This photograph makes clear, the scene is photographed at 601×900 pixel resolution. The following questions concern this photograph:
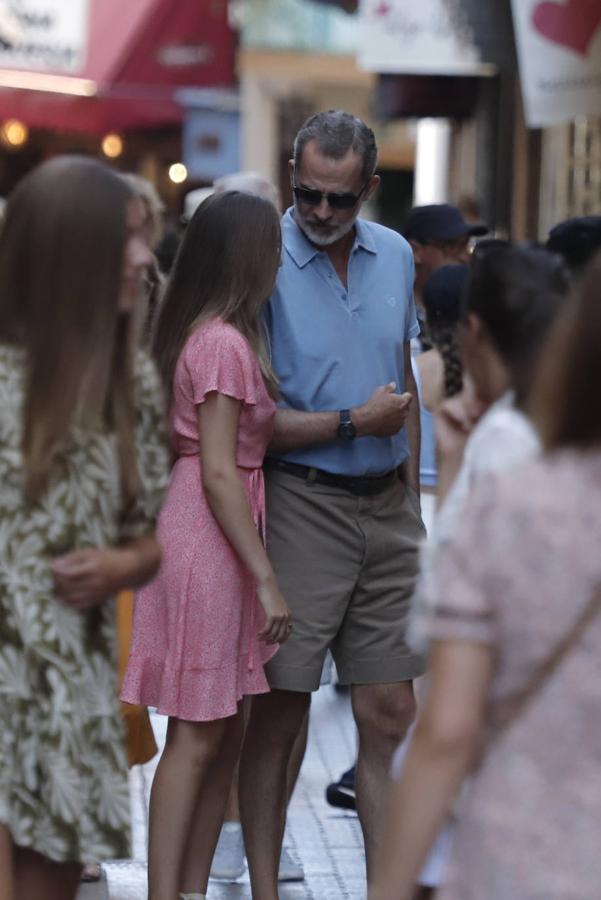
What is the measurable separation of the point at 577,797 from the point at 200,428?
7.75ft

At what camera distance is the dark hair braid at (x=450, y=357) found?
15.6 feet

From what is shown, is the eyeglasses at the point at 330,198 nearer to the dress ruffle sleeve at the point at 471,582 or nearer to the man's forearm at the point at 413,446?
the man's forearm at the point at 413,446

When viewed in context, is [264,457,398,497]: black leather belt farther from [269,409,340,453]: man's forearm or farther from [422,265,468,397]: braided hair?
[422,265,468,397]: braided hair

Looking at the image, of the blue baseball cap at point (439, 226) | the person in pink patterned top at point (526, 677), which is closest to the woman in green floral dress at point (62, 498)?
the person in pink patterned top at point (526, 677)

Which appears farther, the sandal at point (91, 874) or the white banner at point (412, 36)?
the white banner at point (412, 36)

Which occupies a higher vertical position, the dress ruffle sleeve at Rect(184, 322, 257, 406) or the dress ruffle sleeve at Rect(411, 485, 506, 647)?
the dress ruffle sleeve at Rect(411, 485, 506, 647)

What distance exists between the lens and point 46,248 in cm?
354

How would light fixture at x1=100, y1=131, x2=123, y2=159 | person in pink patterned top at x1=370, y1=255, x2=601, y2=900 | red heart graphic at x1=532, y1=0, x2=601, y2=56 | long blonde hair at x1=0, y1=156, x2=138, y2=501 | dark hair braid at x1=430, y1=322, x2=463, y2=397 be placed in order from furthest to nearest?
light fixture at x1=100, y1=131, x2=123, y2=159
red heart graphic at x1=532, y1=0, x2=601, y2=56
dark hair braid at x1=430, y1=322, x2=463, y2=397
long blonde hair at x1=0, y1=156, x2=138, y2=501
person in pink patterned top at x1=370, y1=255, x2=601, y2=900

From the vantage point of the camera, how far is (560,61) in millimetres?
10719

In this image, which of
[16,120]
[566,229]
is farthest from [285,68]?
[566,229]

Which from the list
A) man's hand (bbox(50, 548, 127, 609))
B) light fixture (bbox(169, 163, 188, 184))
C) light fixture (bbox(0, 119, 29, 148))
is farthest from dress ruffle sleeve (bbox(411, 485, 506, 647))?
light fixture (bbox(169, 163, 188, 184))

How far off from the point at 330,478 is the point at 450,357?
0.70m

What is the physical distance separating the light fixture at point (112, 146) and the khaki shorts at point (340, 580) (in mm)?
14641

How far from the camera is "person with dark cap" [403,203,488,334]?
7293mm
